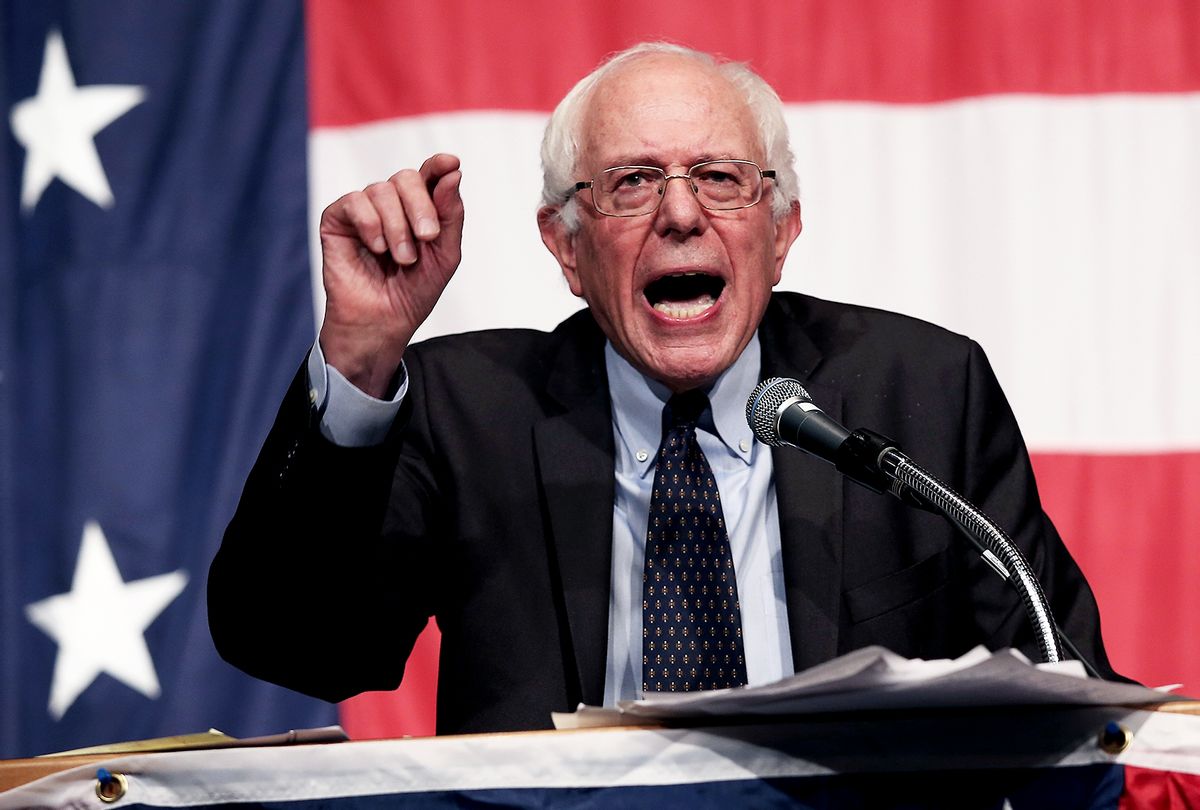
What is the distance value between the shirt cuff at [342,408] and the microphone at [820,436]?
0.38m

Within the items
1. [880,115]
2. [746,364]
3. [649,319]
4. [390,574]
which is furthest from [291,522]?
[880,115]

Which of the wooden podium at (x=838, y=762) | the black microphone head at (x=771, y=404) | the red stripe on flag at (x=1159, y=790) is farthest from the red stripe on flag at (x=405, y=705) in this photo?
the red stripe on flag at (x=1159, y=790)

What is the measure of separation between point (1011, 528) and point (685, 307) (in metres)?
0.47

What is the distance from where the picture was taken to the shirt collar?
170cm

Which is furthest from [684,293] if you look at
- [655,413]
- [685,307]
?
[655,413]

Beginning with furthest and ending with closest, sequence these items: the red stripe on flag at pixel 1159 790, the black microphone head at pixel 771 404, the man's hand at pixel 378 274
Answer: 1. the man's hand at pixel 378 274
2. the black microphone head at pixel 771 404
3. the red stripe on flag at pixel 1159 790

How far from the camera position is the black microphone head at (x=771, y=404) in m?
1.18

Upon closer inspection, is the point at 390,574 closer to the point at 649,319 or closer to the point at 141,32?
the point at 649,319

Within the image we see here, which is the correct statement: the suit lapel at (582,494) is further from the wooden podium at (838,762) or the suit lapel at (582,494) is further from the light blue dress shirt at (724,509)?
the wooden podium at (838,762)

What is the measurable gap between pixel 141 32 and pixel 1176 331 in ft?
6.29

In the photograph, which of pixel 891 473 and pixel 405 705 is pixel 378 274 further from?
pixel 405 705

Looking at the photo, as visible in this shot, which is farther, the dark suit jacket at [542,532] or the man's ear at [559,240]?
the man's ear at [559,240]

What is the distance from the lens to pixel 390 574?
1.62 metres

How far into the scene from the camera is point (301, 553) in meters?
1.35
